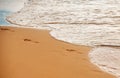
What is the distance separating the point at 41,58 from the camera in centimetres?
252

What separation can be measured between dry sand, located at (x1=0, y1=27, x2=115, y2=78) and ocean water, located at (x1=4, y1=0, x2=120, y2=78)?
13 centimetres

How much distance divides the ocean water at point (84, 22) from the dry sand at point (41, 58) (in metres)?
Answer: 0.13

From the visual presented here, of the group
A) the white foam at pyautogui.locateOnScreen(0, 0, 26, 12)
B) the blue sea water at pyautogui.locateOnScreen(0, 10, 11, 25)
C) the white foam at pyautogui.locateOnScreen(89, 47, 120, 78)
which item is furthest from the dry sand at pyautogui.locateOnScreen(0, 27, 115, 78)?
the white foam at pyautogui.locateOnScreen(0, 0, 26, 12)

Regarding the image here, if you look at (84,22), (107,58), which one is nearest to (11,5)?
(84,22)

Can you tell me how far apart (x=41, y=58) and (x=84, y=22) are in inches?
58.4

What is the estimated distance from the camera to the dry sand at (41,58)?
223 cm

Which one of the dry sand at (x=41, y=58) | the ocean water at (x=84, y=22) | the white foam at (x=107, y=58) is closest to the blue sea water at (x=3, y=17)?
the ocean water at (x=84, y=22)

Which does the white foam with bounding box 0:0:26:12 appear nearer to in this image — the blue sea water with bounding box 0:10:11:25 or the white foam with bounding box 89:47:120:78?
the blue sea water with bounding box 0:10:11:25

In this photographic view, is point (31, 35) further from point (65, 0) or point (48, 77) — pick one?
point (65, 0)

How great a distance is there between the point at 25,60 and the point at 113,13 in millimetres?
2193

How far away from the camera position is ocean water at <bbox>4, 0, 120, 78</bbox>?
2714 millimetres

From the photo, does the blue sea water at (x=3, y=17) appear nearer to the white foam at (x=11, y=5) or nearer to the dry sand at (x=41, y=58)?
the white foam at (x=11, y=5)

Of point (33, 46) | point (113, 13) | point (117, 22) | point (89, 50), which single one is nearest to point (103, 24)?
point (117, 22)

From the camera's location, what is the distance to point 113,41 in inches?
122
